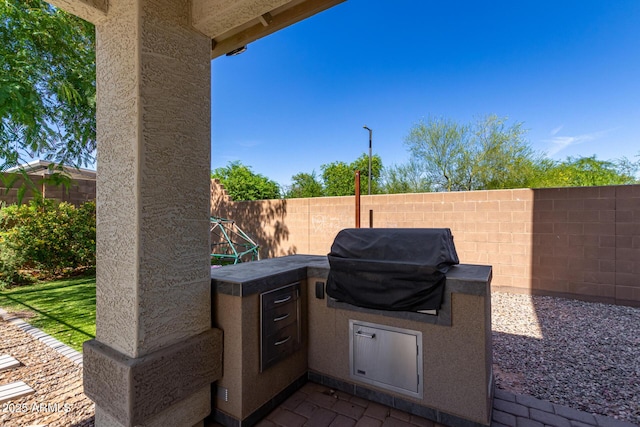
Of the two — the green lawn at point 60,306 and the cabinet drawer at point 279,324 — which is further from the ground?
the cabinet drawer at point 279,324

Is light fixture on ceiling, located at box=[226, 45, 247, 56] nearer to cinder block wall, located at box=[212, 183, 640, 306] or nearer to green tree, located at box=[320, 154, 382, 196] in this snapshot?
cinder block wall, located at box=[212, 183, 640, 306]

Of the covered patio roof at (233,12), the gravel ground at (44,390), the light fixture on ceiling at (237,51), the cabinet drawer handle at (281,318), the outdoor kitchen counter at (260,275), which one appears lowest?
the gravel ground at (44,390)

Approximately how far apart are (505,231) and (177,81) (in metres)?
6.53

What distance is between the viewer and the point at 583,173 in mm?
11953

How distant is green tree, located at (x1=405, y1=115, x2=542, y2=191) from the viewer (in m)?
12.5

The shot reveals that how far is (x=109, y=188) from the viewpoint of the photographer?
1.83 metres

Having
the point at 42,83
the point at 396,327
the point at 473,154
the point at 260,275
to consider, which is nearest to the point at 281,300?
Result: the point at 260,275

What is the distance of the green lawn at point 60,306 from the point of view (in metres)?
3.76

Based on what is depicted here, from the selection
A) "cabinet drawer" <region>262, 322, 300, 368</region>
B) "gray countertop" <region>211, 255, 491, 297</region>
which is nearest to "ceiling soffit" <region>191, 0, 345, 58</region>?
"gray countertop" <region>211, 255, 491, 297</region>

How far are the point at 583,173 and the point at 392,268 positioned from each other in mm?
14504

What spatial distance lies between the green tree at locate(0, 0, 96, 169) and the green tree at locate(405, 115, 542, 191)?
13621mm

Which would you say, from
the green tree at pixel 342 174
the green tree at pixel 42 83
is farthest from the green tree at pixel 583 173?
the green tree at pixel 342 174

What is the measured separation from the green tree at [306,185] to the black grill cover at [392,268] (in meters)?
24.1

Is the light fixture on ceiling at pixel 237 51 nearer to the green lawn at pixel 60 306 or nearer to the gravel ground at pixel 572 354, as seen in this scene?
the green lawn at pixel 60 306
